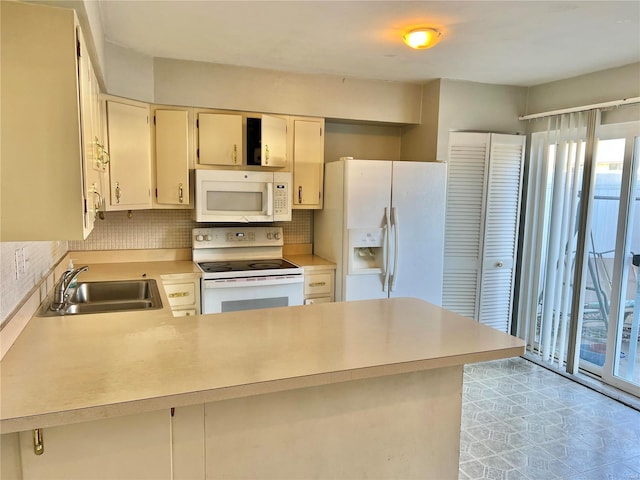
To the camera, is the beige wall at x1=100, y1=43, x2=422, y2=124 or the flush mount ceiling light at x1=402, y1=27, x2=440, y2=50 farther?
the beige wall at x1=100, y1=43, x2=422, y2=124

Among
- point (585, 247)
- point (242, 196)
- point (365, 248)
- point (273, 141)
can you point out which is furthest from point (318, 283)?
point (585, 247)

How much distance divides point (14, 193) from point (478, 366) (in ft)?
12.1

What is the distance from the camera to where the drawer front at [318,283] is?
11.4ft

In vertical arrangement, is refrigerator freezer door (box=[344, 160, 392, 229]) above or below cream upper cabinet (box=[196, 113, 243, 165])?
below

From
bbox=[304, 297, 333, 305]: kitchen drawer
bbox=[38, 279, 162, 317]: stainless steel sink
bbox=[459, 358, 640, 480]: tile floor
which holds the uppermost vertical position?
bbox=[38, 279, 162, 317]: stainless steel sink

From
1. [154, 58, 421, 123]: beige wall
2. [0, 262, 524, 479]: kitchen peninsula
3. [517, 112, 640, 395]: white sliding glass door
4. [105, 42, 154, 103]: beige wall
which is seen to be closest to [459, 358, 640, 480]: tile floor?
[517, 112, 640, 395]: white sliding glass door

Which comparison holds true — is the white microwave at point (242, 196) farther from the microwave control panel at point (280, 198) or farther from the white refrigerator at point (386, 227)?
the white refrigerator at point (386, 227)

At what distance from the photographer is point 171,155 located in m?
3.25

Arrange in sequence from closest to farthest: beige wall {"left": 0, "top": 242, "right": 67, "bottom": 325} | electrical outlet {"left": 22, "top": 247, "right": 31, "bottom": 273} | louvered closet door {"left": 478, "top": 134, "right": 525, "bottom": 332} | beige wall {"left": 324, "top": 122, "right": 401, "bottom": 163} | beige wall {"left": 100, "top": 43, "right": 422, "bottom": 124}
→ 1. beige wall {"left": 0, "top": 242, "right": 67, "bottom": 325}
2. electrical outlet {"left": 22, "top": 247, "right": 31, "bottom": 273}
3. beige wall {"left": 100, "top": 43, "right": 422, "bottom": 124}
4. louvered closet door {"left": 478, "top": 134, "right": 525, "bottom": 332}
5. beige wall {"left": 324, "top": 122, "right": 401, "bottom": 163}

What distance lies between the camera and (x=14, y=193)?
1.30 m

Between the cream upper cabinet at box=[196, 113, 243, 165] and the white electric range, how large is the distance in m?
0.61

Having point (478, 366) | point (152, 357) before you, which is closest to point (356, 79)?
point (478, 366)

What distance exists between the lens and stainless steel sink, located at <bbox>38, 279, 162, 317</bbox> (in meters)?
2.46

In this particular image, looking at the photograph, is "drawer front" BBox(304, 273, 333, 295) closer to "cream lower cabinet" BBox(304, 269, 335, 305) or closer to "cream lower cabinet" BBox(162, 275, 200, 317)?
"cream lower cabinet" BBox(304, 269, 335, 305)
